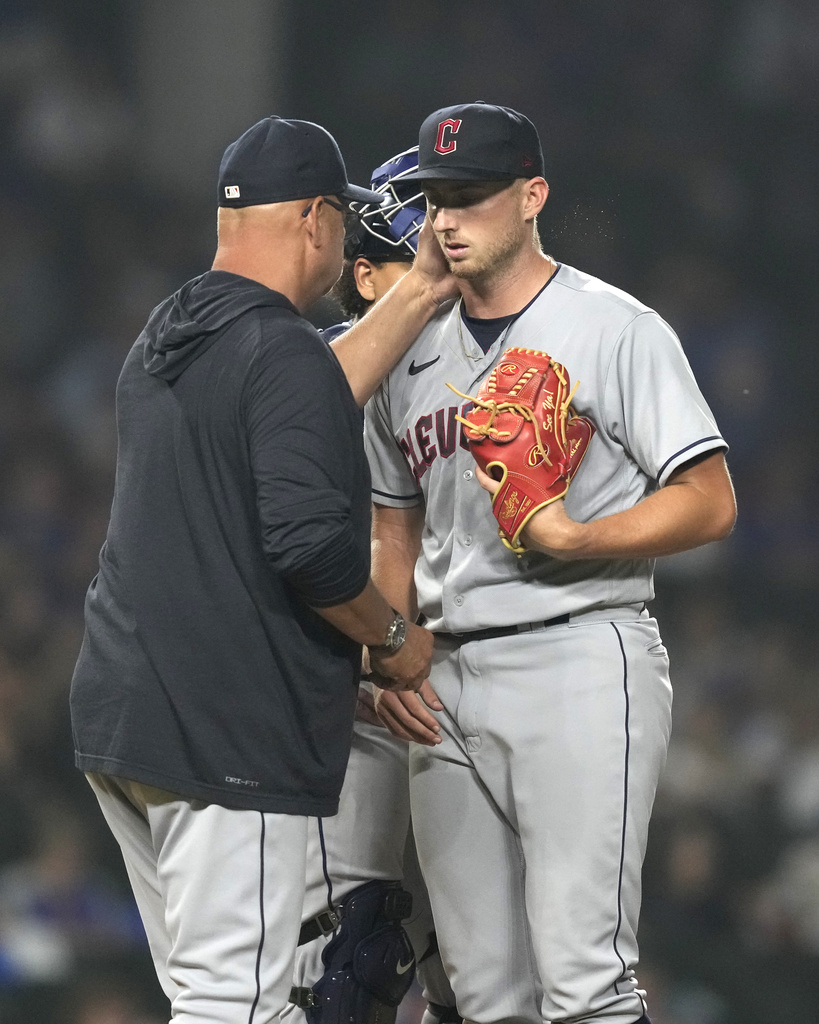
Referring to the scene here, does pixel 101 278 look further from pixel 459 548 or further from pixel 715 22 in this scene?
pixel 459 548

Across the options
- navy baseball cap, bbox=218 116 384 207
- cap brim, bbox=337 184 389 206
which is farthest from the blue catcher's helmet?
navy baseball cap, bbox=218 116 384 207

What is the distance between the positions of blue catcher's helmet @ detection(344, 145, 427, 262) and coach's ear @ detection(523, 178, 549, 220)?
1.17 ft

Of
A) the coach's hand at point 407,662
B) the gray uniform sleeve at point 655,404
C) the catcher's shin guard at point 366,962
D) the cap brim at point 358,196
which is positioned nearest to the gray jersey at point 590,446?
the gray uniform sleeve at point 655,404

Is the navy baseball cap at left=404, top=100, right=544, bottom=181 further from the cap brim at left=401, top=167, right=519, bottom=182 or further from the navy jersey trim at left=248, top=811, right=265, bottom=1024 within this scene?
the navy jersey trim at left=248, top=811, right=265, bottom=1024

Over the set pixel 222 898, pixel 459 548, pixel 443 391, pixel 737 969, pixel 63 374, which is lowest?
pixel 737 969

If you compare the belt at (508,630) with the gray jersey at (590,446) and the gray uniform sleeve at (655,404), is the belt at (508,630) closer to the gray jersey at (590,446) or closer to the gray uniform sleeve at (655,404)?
the gray jersey at (590,446)

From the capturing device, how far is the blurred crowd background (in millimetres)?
4520

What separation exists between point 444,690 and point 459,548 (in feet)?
0.74

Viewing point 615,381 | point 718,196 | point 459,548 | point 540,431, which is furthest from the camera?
point 718,196

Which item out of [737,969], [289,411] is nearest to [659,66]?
[737,969]

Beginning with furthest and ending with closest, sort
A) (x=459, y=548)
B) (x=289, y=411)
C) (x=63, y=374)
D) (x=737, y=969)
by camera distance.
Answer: (x=63, y=374) → (x=737, y=969) → (x=459, y=548) → (x=289, y=411)

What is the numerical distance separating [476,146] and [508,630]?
2.35 feet

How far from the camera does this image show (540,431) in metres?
1.78

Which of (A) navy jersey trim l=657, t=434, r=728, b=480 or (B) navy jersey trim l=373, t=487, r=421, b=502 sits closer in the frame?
(A) navy jersey trim l=657, t=434, r=728, b=480
